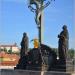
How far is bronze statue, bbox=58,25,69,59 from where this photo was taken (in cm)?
1800

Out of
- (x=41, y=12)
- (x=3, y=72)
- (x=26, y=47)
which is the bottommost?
(x=3, y=72)

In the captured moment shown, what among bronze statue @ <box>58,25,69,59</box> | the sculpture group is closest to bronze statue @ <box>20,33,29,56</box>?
the sculpture group

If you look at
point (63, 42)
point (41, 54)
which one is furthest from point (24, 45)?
point (63, 42)

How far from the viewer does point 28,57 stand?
65.2ft

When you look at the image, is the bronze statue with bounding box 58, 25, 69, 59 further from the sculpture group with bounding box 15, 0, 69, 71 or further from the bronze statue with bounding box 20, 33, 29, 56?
the bronze statue with bounding box 20, 33, 29, 56

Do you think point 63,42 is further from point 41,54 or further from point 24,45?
point 24,45

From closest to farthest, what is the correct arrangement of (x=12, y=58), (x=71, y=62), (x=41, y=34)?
(x=71, y=62) → (x=41, y=34) → (x=12, y=58)

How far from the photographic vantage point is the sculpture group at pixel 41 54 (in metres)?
18.1

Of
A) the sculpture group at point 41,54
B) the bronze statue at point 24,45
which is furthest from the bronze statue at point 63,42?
the bronze statue at point 24,45

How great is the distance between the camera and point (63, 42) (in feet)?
59.3

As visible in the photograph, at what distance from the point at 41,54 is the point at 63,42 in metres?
1.44

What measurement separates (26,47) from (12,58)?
26009 millimetres

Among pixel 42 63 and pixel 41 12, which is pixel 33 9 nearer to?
pixel 41 12

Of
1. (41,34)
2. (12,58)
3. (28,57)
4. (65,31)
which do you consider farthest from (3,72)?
(12,58)
